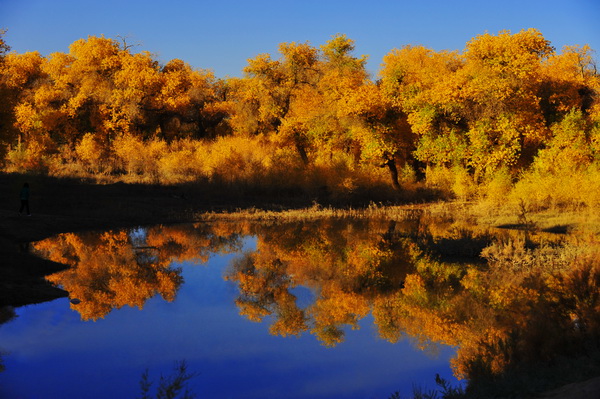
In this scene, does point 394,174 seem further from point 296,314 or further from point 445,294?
point 296,314

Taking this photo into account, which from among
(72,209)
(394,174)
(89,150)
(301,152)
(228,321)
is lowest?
(228,321)

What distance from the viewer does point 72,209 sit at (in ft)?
87.3

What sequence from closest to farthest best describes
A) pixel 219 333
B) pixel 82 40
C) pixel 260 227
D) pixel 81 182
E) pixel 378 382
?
1. pixel 378 382
2. pixel 219 333
3. pixel 260 227
4. pixel 81 182
5. pixel 82 40

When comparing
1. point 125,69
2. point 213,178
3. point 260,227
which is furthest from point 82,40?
point 260,227

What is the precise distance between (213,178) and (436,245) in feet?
59.9

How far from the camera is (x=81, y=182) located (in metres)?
32.5

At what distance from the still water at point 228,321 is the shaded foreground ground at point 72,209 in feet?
2.47

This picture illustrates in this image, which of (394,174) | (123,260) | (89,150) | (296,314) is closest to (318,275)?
(296,314)

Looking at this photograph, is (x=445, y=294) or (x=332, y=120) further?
(x=332, y=120)

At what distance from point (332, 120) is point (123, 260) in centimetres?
2174

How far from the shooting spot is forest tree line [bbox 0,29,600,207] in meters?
31.0

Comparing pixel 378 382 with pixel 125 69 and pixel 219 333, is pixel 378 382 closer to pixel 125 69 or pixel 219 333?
pixel 219 333

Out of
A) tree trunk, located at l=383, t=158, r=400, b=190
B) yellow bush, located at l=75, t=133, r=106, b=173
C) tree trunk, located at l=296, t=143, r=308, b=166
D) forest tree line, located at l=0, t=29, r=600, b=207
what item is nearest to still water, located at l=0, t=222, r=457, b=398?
forest tree line, located at l=0, t=29, r=600, b=207

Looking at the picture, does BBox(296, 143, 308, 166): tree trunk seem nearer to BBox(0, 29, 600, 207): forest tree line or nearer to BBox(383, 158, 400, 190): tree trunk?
BBox(0, 29, 600, 207): forest tree line
